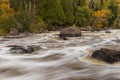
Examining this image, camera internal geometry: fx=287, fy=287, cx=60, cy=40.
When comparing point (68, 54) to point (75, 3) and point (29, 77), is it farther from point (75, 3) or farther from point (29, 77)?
point (75, 3)

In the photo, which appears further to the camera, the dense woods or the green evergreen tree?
the green evergreen tree

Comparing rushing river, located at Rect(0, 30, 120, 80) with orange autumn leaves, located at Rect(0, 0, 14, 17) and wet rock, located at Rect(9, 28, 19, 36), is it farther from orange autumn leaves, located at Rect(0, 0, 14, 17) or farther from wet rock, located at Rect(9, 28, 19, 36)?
orange autumn leaves, located at Rect(0, 0, 14, 17)

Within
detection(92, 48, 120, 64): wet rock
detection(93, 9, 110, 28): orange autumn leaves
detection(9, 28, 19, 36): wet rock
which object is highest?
detection(92, 48, 120, 64): wet rock

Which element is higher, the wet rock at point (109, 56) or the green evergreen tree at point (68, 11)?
the wet rock at point (109, 56)

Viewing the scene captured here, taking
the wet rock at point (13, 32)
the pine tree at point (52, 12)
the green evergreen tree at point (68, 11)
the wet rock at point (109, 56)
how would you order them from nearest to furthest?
the wet rock at point (109, 56) < the wet rock at point (13, 32) < the pine tree at point (52, 12) < the green evergreen tree at point (68, 11)

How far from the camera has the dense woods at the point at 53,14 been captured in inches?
1340

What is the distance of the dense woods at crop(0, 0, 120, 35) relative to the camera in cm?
3404

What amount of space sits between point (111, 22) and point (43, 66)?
51.4 metres

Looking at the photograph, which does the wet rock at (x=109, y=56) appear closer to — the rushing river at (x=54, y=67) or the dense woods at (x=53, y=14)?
the rushing river at (x=54, y=67)

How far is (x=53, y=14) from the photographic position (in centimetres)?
4306

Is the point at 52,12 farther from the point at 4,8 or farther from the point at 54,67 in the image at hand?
the point at 54,67

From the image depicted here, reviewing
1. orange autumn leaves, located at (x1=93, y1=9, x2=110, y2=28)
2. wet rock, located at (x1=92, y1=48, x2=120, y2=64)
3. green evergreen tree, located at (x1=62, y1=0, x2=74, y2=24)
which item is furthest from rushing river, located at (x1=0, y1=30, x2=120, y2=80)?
orange autumn leaves, located at (x1=93, y1=9, x2=110, y2=28)

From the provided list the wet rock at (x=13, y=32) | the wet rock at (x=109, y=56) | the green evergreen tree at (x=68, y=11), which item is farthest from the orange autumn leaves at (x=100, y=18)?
the wet rock at (x=109, y=56)

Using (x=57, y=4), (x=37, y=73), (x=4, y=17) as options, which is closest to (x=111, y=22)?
(x=57, y=4)
